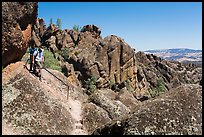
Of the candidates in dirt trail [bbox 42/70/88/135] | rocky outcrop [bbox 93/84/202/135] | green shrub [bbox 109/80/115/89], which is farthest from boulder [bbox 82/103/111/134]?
green shrub [bbox 109/80/115/89]

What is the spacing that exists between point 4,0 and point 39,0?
4.76 metres

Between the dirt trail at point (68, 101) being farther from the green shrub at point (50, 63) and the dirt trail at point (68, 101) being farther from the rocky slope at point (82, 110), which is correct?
the green shrub at point (50, 63)

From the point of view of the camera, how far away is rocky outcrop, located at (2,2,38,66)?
2277 cm

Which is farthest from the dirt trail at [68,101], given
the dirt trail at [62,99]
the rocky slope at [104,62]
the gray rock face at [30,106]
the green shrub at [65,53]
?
the green shrub at [65,53]

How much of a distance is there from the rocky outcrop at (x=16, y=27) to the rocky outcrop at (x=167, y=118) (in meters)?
11.6

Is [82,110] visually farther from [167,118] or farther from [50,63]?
[50,63]

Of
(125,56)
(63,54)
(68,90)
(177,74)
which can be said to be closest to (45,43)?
(63,54)

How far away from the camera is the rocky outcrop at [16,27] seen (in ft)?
74.7

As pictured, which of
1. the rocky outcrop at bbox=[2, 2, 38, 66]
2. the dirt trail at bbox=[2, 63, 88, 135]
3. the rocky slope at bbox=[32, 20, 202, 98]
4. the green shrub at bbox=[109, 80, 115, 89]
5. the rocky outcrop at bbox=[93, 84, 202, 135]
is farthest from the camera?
the green shrub at bbox=[109, 80, 115, 89]

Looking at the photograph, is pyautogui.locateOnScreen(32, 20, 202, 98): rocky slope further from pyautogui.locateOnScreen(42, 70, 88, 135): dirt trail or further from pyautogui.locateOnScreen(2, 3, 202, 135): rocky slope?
pyautogui.locateOnScreen(42, 70, 88, 135): dirt trail

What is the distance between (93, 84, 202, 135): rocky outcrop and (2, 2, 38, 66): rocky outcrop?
457 inches

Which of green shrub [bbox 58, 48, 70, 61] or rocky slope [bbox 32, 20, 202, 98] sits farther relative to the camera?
green shrub [bbox 58, 48, 70, 61]

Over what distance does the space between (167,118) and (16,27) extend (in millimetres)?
15293

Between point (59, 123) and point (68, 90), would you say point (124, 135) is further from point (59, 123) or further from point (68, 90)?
point (68, 90)
